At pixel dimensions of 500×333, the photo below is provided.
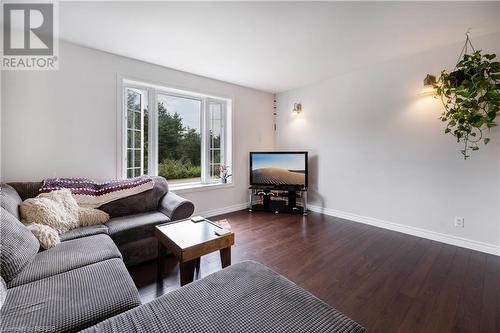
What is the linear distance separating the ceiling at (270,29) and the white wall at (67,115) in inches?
8.3

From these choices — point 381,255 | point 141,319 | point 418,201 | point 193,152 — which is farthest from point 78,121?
point 418,201

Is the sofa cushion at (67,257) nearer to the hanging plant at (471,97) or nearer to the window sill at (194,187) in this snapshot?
the window sill at (194,187)

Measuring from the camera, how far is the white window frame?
294 cm

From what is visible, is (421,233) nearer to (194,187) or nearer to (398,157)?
(398,157)

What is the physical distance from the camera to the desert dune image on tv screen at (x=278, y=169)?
Answer: 13.0 feet

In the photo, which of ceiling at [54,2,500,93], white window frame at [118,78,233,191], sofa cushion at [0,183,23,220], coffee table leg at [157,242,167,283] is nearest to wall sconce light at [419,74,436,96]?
ceiling at [54,2,500,93]

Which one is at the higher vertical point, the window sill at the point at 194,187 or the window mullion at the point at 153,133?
the window mullion at the point at 153,133

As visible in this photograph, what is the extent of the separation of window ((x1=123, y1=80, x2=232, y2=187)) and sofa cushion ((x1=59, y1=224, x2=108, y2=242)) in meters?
1.07

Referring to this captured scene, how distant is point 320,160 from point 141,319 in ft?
12.1

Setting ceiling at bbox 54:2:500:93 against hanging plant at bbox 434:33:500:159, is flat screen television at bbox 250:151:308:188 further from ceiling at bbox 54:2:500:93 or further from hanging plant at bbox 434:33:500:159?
hanging plant at bbox 434:33:500:159

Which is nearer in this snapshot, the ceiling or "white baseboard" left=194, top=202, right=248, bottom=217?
the ceiling

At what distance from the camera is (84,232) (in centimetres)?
192

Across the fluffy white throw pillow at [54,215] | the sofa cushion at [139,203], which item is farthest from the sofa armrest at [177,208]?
the fluffy white throw pillow at [54,215]

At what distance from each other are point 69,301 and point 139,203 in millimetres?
1583
